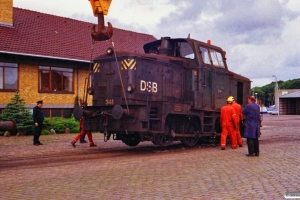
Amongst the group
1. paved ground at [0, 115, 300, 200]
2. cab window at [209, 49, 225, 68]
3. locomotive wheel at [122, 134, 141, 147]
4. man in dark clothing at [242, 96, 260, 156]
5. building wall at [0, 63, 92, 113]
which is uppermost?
cab window at [209, 49, 225, 68]

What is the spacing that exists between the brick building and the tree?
1474mm

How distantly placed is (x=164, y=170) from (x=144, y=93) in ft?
14.0

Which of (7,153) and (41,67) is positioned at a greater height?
(41,67)

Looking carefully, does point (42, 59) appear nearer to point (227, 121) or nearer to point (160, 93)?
point (160, 93)

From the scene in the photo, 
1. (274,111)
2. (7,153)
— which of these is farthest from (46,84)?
(274,111)

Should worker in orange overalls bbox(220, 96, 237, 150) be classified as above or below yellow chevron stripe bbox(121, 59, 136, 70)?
below

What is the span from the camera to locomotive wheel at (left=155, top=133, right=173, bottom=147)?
13.8 metres

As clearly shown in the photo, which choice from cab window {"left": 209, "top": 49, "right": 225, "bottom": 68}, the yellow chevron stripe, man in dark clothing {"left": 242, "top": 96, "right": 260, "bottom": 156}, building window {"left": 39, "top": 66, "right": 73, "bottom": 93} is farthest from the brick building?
man in dark clothing {"left": 242, "top": 96, "right": 260, "bottom": 156}

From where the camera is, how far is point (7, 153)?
544 inches

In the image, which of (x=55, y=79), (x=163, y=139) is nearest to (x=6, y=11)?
(x=55, y=79)

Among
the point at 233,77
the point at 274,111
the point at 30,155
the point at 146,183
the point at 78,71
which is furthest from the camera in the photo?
the point at 274,111

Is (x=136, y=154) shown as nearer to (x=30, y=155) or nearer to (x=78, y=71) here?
(x=30, y=155)

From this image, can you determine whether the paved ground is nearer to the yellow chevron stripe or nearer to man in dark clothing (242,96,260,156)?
man in dark clothing (242,96,260,156)

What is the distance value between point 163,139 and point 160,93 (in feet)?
5.11
